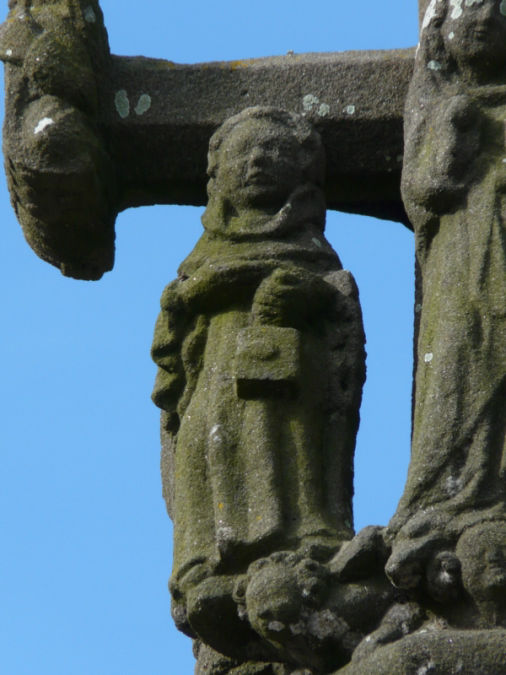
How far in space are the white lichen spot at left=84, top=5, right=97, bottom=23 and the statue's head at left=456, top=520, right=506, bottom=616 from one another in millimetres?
2960

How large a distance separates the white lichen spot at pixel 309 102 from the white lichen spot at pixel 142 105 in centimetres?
62

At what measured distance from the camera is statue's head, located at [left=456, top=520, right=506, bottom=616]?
307 inches

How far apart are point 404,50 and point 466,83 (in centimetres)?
79

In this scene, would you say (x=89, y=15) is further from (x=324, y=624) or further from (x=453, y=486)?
(x=324, y=624)

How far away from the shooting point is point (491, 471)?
8.08 metres

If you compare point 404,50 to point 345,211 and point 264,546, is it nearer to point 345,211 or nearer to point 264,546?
point 345,211

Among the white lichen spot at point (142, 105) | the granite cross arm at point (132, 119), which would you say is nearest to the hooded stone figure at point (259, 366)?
the granite cross arm at point (132, 119)

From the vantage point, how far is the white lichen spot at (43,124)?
9.55 meters

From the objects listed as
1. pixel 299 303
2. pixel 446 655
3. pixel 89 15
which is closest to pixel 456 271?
pixel 299 303

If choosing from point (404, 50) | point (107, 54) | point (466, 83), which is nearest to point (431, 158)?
point (466, 83)

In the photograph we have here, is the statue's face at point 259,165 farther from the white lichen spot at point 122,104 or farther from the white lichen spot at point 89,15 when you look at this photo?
the white lichen spot at point 89,15

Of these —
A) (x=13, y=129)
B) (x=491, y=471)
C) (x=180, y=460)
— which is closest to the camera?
(x=491, y=471)

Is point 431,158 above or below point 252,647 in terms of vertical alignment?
above


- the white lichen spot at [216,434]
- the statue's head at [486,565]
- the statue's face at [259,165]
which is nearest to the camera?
the statue's head at [486,565]
